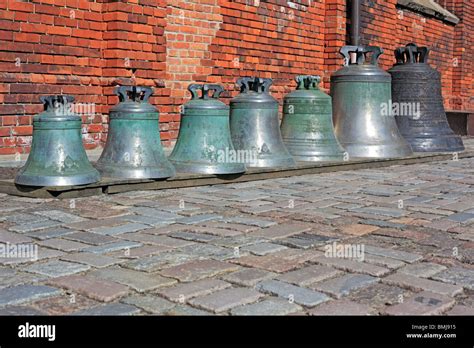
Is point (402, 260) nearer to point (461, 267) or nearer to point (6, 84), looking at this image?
point (461, 267)

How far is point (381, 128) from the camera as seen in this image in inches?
324

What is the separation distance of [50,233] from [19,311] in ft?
4.58

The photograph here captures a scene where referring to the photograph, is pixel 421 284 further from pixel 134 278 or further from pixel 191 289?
pixel 134 278

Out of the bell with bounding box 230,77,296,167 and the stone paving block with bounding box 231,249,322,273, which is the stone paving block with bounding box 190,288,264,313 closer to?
the stone paving block with bounding box 231,249,322,273

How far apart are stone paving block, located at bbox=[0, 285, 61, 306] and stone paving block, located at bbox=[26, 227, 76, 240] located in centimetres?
97

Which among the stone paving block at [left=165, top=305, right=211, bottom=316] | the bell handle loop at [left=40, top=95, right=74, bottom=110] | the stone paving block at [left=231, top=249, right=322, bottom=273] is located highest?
the bell handle loop at [left=40, top=95, right=74, bottom=110]

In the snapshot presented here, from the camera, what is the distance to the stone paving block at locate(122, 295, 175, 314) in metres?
2.57

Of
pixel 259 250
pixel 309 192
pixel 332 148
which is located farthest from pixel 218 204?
pixel 332 148

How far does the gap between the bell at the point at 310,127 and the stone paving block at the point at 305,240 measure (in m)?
3.56

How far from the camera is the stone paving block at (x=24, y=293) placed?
2.66 metres

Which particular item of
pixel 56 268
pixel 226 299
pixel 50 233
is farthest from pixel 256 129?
pixel 226 299

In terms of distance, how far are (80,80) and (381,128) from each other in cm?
350

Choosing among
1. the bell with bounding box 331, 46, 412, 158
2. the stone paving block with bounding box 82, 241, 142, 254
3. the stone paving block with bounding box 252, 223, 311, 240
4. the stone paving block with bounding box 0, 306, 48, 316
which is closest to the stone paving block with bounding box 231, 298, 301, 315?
the stone paving block with bounding box 0, 306, 48, 316

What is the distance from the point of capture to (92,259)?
10.9 ft
